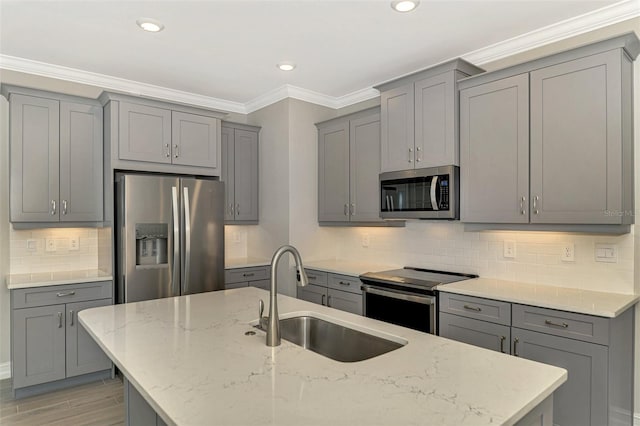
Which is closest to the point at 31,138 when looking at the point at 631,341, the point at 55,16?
the point at 55,16

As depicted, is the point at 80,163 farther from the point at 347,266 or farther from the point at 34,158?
the point at 347,266

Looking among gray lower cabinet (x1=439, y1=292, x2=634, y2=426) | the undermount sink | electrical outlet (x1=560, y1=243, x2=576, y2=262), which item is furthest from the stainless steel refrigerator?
electrical outlet (x1=560, y1=243, x2=576, y2=262)

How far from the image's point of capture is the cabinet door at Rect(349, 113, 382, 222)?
394 centimetres

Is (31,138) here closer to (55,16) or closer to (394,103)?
(55,16)

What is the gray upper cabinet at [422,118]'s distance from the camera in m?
3.19

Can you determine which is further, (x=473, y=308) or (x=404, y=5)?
(x=473, y=308)

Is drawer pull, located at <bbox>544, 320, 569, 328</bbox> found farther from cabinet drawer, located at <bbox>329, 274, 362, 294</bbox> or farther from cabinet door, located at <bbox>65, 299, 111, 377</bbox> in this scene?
cabinet door, located at <bbox>65, 299, 111, 377</bbox>

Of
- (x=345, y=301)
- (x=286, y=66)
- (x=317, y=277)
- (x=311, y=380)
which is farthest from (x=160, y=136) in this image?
(x=311, y=380)

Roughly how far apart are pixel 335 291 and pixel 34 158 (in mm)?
2825

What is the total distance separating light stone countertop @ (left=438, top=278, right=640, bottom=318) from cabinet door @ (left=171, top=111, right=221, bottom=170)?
8.31ft

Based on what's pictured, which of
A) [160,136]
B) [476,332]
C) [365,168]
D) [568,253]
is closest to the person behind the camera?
[476,332]

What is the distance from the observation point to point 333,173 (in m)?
4.37

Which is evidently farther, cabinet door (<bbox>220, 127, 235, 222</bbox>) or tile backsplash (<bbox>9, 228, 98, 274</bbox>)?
cabinet door (<bbox>220, 127, 235, 222</bbox>)

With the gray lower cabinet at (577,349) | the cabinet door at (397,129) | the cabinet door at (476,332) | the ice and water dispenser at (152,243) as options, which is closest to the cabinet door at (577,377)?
the gray lower cabinet at (577,349)
